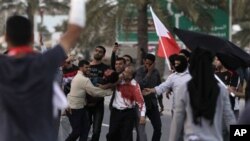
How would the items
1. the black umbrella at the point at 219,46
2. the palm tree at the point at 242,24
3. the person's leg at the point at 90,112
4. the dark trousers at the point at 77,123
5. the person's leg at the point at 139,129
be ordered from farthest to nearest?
the palm tree at the point at 242,24 < the person's leg at the point at 90,112 < the dark trousers at the point at 77,123 < the person's leg at the point at 139,129 < the black umbrella at the point at 219,46

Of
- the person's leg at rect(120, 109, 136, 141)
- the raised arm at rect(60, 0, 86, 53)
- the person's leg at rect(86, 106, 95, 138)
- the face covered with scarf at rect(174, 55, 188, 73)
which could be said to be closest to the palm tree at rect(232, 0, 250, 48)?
the person's leg at rect(86, 106, 95, 138)

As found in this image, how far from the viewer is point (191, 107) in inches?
232

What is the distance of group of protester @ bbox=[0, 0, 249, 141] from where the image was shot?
370cm

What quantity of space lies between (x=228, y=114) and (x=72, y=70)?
6106 mm

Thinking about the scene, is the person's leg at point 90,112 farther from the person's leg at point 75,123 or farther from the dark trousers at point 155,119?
the dark trousers at point 155,119

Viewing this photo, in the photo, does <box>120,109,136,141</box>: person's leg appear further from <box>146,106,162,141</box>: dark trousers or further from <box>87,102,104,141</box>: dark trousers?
<box>146,106,162,141</box>: dark trousers

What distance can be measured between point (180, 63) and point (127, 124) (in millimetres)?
1726

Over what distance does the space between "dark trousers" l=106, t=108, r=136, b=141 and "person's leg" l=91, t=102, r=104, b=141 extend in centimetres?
74

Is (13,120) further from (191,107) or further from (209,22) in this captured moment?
(209,22)

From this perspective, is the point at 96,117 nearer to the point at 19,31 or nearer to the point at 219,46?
the point at 219,46

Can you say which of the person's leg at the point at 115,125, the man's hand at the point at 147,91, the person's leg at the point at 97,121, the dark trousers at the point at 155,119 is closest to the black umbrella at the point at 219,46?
the man's hand at the point at 147,91

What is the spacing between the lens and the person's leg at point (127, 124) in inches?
398

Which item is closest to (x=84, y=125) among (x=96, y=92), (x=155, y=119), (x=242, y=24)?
(x=96, y=92)

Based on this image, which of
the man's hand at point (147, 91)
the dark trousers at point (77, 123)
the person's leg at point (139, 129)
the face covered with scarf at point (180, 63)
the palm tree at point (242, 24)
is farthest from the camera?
the palm tree at point (242, 24)
